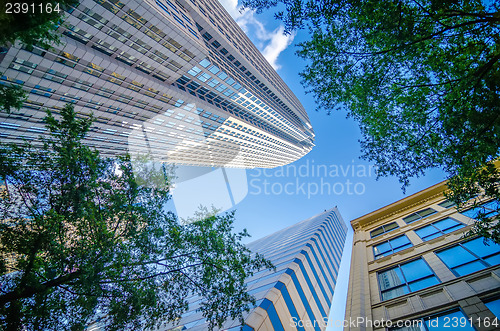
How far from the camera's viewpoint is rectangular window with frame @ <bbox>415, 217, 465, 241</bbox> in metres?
15.5

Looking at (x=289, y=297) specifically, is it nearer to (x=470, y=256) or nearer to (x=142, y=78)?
(x=470, y=256)

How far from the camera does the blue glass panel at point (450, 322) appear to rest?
27.3ft

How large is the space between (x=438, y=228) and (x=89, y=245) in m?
22.9

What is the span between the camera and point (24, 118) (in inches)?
1219

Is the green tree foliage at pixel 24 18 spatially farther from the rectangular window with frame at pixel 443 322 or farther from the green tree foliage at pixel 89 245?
the rectangular window with frame at pixel 443 322

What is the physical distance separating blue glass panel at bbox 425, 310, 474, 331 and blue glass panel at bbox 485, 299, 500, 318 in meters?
0.93

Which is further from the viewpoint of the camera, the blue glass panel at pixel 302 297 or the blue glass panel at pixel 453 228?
the blue glass panel at pixel 302 297

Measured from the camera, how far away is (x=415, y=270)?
1349cm

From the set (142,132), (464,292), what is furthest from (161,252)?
(142,132)

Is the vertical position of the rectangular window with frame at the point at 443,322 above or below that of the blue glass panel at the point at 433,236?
below

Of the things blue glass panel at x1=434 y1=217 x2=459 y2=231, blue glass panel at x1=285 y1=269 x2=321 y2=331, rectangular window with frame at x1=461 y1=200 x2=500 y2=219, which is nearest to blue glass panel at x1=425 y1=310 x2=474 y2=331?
blue glass panel at x1=285 y1=269 x2=321 y2=331

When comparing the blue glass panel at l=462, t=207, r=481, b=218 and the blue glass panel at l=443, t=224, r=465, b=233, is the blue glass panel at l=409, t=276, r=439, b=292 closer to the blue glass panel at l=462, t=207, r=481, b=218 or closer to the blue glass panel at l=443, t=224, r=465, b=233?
the blue glass panel at l=443, t=224, r=465, b=233

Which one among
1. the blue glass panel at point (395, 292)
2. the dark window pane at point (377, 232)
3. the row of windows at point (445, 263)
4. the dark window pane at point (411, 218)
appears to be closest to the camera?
the row of windows at point (445, 263)

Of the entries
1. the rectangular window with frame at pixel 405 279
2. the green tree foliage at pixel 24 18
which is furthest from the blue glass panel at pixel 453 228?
the green tree foliage at pixel 24 18
